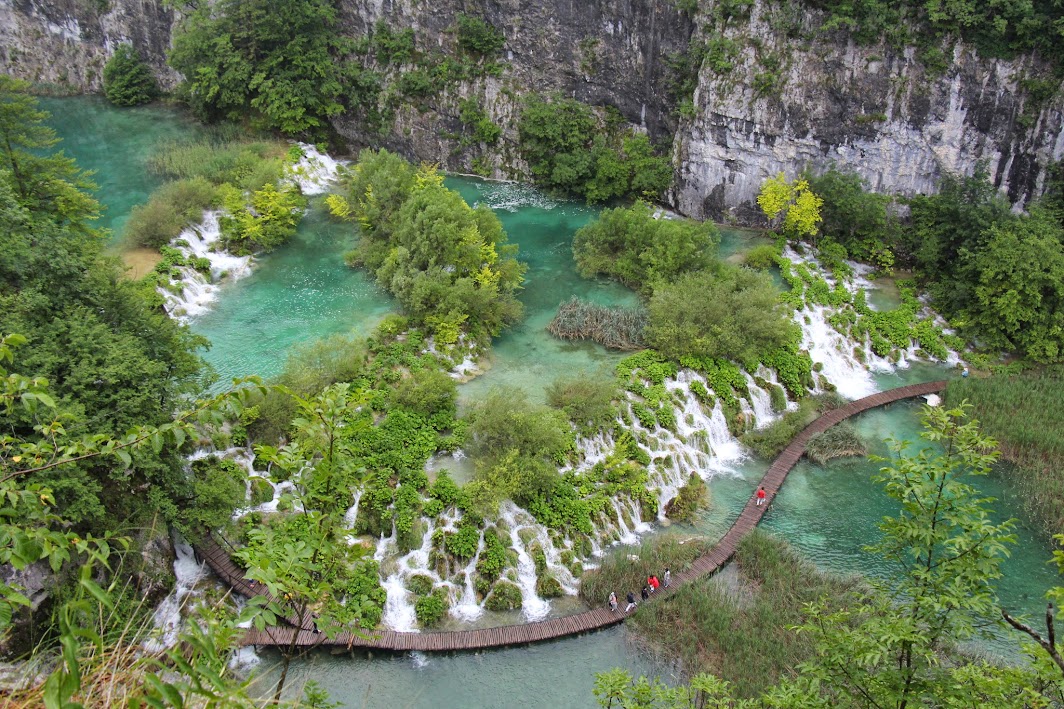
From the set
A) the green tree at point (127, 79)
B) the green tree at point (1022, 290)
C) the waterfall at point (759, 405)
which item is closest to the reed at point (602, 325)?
the waterfall at point (759, 405)

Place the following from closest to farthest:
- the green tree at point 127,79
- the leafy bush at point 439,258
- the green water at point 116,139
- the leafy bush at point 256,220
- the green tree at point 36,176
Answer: the green tree at point 36,176 → the leafy bush at point 439,258 → the leafy bush at point 256,220 → the green water at point 116,139 → the green tree at point 127,79

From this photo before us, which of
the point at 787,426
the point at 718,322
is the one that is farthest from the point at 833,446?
the point at 718,322

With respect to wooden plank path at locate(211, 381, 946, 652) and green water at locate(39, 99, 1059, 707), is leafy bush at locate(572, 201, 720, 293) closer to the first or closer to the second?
green water at locate(39, 99, 1059, 707)

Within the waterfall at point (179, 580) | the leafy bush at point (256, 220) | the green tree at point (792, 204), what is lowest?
the waterfall at point (179, 580)

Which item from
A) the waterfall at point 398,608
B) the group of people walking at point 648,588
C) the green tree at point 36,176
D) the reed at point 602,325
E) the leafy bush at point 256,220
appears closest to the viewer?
the waterfall at point 398,608

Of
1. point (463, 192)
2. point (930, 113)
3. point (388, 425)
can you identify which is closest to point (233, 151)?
point (463, 192)

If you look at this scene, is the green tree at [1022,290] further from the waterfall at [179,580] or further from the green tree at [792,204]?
the waterfall at [179,580]

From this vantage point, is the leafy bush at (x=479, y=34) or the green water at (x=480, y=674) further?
the leafy bush at (x=479, y=34)
